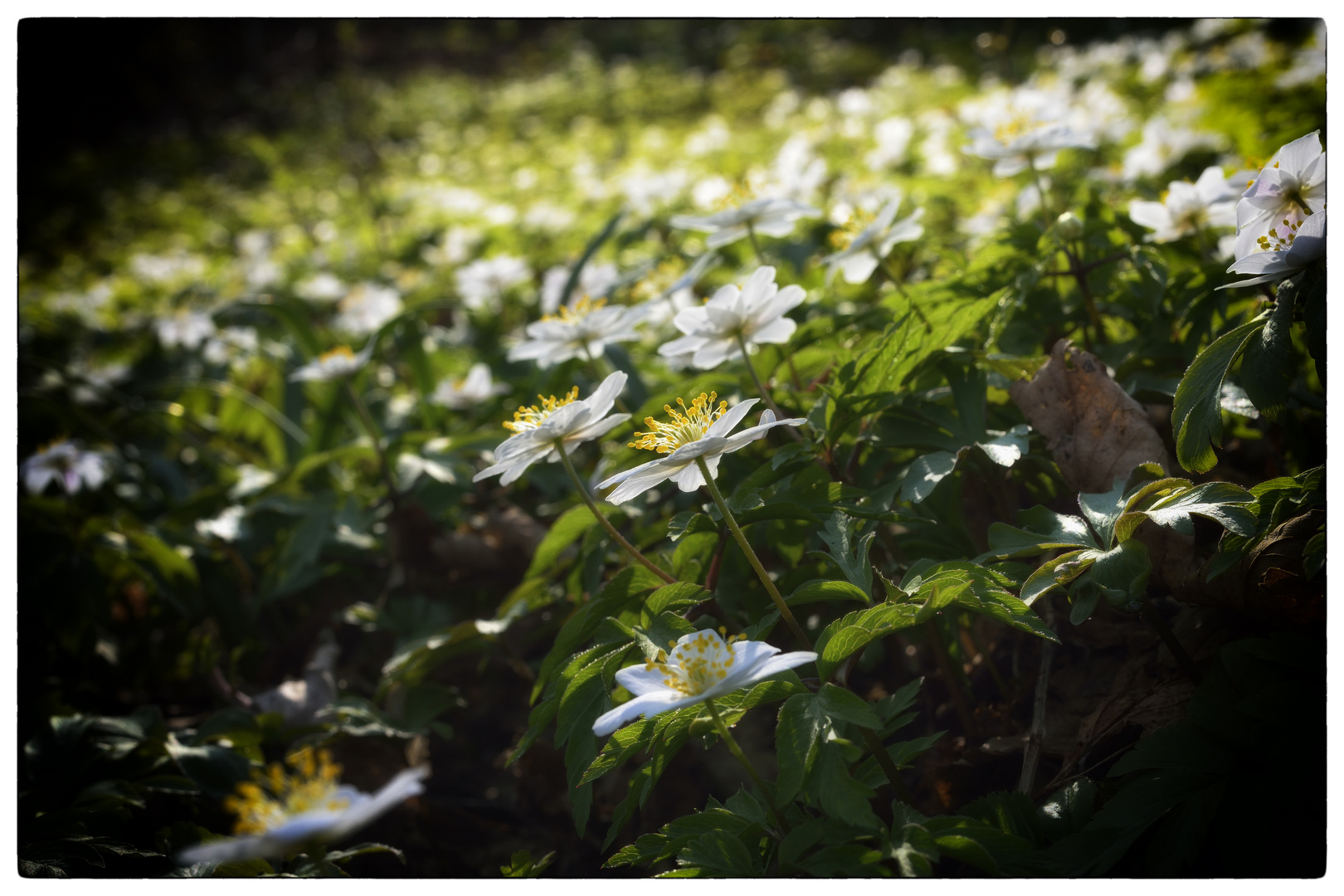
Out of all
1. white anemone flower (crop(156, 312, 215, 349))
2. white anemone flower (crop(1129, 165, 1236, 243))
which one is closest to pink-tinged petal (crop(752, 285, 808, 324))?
white anemone flower (crop(1129, 165, 1236, 243))

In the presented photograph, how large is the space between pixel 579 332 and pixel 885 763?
0.98m

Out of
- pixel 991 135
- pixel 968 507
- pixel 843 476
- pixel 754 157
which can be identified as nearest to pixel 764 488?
pixel 843 476

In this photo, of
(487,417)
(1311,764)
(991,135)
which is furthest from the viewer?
(487,417)

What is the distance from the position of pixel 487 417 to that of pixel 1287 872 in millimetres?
1891

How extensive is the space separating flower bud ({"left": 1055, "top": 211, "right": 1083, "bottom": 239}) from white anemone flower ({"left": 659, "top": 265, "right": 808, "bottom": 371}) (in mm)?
532

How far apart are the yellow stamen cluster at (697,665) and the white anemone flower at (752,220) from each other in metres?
0.97

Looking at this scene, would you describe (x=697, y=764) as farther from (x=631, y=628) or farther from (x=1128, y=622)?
(x=1128, y=622)

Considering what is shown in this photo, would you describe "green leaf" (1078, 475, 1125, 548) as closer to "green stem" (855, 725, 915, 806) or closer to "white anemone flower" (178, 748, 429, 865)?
"green stem" (855, 725, 915, 806)

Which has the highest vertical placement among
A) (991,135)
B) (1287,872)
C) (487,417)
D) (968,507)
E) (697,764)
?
(991,135)

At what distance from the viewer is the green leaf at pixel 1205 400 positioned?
3.76 feet

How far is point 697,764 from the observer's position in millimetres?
1638

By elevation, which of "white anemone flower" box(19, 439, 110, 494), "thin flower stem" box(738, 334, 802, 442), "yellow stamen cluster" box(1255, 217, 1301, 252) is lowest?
"white anemone flower" box(19, 439, 110, 494)

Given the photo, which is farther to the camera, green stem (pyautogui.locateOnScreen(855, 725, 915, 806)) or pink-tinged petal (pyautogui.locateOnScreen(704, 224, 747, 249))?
pink-tinged petal (pyautogui.locateOnScreen(704, 224, 747, 249))

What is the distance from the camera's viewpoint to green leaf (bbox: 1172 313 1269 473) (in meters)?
1.15
